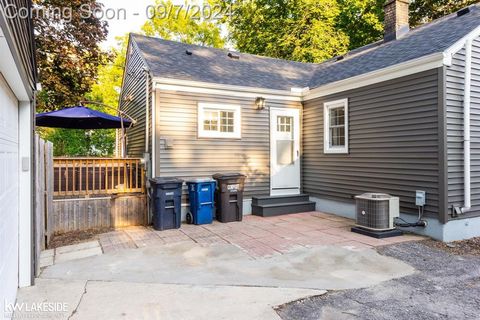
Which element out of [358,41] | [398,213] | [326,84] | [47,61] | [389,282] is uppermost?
[358,41]

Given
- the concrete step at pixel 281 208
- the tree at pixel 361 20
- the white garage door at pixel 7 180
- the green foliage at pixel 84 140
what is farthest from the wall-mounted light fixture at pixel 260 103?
the tree at pixel 361 20

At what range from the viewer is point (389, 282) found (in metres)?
3.70

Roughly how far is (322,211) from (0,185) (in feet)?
23.1

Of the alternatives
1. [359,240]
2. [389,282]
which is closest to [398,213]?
[359,240]

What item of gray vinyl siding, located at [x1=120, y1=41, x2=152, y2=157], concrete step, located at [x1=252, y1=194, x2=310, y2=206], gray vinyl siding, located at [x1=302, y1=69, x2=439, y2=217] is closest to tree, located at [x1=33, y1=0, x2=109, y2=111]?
gray vinyl siding, located at [x1=120, y1=41, x2=152, y2=157]

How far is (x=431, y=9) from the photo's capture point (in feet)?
55.0

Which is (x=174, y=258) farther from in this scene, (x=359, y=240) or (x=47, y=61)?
(x=47, y=61)

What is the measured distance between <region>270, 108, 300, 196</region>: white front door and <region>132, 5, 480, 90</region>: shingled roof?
0.79 metres

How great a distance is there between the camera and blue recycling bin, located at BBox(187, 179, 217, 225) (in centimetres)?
667

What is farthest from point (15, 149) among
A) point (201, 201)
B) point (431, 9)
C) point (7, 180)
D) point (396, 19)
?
point (431, 9)

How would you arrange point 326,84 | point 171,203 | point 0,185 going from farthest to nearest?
point 326,84
point 171,203
point 0,185

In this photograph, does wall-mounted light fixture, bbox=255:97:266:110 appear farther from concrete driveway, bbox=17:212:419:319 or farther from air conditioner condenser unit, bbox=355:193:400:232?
air conditioner condenser unit, bbox=355:193:400:232

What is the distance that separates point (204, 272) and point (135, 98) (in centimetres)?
639

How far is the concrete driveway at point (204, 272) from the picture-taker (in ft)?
10.1
